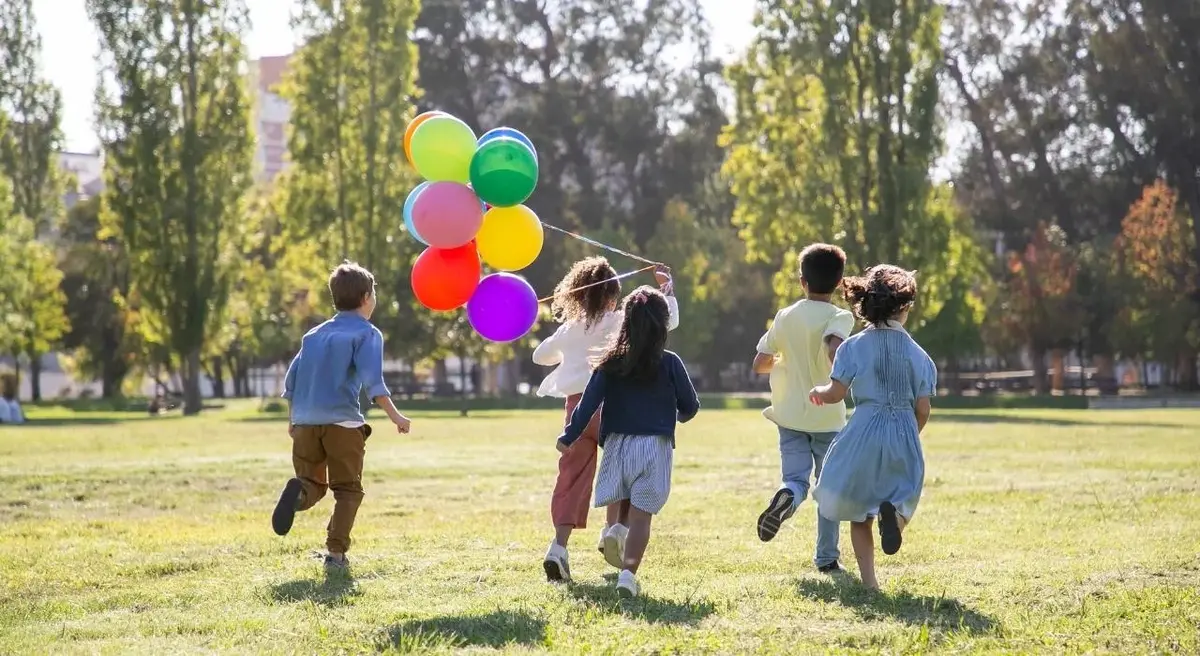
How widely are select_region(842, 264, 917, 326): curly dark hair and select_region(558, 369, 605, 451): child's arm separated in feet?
4.21

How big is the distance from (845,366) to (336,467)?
9.52 ft

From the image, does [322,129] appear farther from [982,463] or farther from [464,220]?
[464,220]

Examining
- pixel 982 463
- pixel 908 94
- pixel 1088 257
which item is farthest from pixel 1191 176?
pixel 982 463

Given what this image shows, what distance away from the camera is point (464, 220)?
8922 mm

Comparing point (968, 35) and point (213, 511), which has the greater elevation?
point (968, 35)

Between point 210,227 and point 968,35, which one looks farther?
point 968,35

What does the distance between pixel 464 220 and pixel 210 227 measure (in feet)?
111

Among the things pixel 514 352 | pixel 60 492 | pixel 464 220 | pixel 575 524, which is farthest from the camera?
pixel 514 352

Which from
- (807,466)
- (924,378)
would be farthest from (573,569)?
(924,378)

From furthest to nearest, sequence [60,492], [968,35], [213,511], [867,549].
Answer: [968,35], [60,492], [213,511], [867,549]

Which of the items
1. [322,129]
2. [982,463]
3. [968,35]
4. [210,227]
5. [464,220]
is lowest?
[982,463]

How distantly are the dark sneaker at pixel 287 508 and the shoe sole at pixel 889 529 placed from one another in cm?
305

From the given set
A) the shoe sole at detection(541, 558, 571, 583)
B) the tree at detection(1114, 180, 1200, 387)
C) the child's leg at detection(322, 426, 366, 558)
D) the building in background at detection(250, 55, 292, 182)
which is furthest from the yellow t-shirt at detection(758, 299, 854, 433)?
the building in background at detection(250, 55, 292, 182)

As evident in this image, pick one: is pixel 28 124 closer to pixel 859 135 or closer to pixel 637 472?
pixel 859 135
